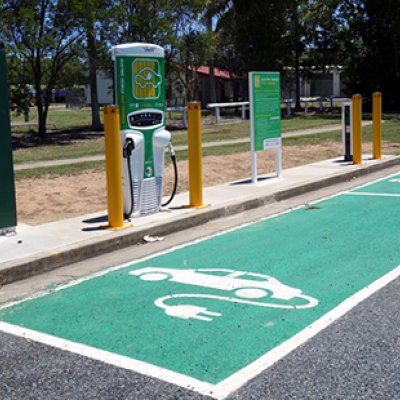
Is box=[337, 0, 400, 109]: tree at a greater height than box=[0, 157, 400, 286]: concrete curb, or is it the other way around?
box=[337, 0, 400, 109]: tree

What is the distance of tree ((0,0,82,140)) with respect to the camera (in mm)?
21047

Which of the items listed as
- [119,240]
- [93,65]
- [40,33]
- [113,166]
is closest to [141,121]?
[113,166]

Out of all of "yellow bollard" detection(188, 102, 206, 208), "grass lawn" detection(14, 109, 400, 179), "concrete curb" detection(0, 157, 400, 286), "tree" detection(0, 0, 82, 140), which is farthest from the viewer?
"tree" detection(0, 0, 82, 140)

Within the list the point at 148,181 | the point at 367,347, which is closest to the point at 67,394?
the point at 367,347

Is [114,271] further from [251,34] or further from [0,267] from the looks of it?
[251,34]

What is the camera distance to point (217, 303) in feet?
18.1

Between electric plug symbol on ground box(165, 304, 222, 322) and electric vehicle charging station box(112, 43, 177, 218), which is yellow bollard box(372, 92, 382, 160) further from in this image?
electric plug symbol on ground box(165, 304, 222, 322)

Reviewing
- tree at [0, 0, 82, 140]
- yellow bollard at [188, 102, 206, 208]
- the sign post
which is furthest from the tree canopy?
yellow bollard at [188, 102, 206, 208]

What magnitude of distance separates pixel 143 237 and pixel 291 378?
4125mm

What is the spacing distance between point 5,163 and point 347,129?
8.90 m

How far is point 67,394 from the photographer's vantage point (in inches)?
154

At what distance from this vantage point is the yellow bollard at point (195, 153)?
8.90m

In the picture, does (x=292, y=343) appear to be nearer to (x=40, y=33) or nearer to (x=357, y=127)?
(x=357, y=127)

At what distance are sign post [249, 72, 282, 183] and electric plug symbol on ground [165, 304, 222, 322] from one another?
6271 millimetres
